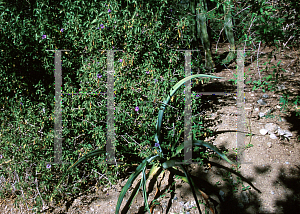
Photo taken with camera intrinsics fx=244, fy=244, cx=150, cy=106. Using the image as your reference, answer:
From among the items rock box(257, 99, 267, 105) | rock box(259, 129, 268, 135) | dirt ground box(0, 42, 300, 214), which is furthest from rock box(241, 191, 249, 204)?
rock box(257, 99, 267, 105)

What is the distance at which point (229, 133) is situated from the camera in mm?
2754

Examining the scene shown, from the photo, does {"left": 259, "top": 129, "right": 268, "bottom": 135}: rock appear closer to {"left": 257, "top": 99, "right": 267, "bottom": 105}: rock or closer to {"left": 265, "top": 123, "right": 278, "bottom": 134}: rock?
{"left": 265, "top": 123, "right": 278, "bottom": 134}: rock

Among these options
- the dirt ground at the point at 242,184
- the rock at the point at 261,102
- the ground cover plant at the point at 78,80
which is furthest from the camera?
the rock at the point at 261,102

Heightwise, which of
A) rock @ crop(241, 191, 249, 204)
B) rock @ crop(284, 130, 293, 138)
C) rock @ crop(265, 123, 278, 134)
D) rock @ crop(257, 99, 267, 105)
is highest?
rock @ crop(257, 99, 267, 105)

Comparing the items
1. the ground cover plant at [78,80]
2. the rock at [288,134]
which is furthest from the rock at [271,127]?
the ground cover plant at [78,80]

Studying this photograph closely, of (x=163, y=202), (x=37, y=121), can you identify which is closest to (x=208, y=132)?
(x=163, y=202)

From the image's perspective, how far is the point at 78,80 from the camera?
2.37 metres

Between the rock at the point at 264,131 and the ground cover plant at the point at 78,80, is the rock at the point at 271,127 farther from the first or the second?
the ground cover plant at the point at 78,80

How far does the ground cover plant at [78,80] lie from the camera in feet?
Result: 7.48

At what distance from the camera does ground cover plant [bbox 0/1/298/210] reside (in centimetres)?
228

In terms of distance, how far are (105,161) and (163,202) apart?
2.17ft

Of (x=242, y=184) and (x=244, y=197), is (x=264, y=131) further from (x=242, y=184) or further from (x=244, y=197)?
(x=244, y=197)

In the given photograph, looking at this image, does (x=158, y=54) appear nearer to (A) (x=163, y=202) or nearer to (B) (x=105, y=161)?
(B) (x=105, y=161)

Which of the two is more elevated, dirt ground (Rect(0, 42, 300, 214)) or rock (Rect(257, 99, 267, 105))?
rock (Rect(257, 99, 267, 105))
